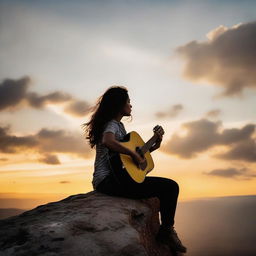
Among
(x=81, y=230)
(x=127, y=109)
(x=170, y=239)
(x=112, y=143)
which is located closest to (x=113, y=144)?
(x=112, y=143)

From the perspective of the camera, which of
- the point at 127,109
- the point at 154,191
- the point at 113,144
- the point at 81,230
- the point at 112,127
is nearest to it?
the point at 81,230

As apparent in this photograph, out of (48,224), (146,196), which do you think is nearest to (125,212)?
(146,196)

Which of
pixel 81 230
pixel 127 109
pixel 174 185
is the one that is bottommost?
pixel 81 230

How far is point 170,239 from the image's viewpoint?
5625mm

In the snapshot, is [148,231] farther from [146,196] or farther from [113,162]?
[113,162]

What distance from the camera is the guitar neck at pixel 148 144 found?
5.94 metres

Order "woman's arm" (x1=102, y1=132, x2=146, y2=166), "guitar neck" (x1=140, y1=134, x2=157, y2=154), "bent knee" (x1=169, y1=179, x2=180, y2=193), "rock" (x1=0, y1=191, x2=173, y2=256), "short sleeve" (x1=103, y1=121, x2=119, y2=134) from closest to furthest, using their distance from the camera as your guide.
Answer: "rock" (x1=0, y1=191, x2=173, y2=256), "woman's arm" (x1=102, y1=132, x2=146, y2=166), "short sleeve" (x1=103, y1=121, x2=119, y2=134), "bent knee" (x1=169, y1=179, x2=180, y2=193), "guitar neck" (x1=140, y1=134, x2=157, y2=154)

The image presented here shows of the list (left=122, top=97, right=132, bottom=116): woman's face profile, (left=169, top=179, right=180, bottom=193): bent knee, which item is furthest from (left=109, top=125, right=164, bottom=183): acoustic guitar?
(left=169, top=179, right=180, bottom=193): bent knee

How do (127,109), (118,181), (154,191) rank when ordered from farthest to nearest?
1. (127,109)
2. (154,191)
3. (118,181)

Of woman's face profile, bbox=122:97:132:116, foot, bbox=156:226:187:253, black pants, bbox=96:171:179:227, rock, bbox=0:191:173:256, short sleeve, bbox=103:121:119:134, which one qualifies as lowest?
foot, bbox=156:226:187:253

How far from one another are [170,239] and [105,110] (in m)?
2.81

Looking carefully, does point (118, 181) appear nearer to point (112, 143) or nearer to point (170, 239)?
point (112, 143)

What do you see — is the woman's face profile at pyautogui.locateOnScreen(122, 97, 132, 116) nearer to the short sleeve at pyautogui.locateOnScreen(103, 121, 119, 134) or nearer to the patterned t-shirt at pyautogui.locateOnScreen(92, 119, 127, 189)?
the patterned t-shirt at pyautogui.locateOnScreen(92, 119, 127, 189)

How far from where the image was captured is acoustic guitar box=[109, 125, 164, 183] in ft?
17.3
